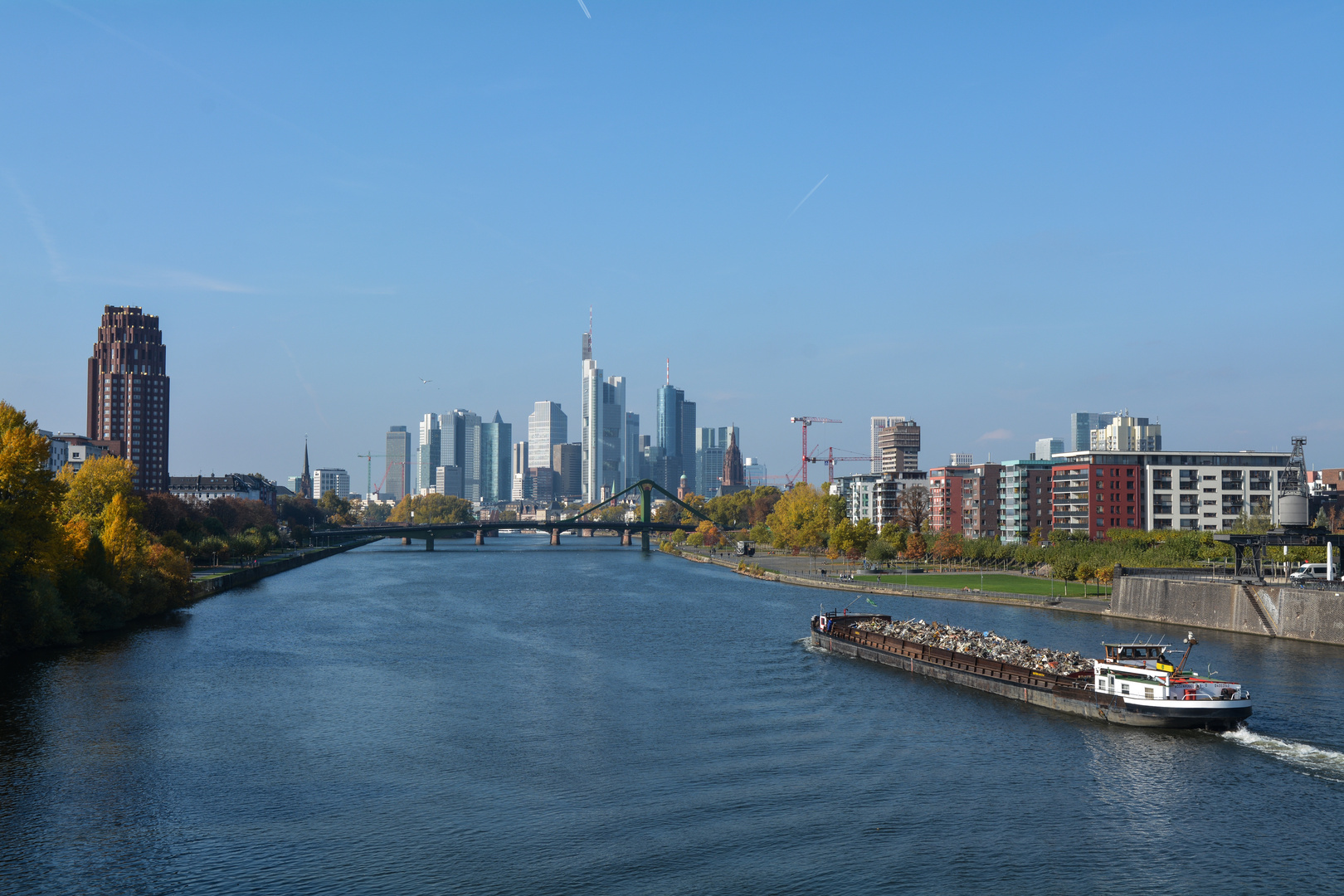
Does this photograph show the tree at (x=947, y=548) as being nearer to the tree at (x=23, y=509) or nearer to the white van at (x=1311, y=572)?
the white van at (x=1311, y=572)

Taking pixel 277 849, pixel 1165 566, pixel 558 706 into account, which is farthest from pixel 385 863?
pixel 1165 566

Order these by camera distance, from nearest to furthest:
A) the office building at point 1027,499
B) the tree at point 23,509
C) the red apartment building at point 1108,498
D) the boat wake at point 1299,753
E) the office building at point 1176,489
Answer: the boat wake at point 1299,753, the tree at point 23,509, the office building at point 1176,489, the red apartment building at point 1108,498, the office building at point 1027,499

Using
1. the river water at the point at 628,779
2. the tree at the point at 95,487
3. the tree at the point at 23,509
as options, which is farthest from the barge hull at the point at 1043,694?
the tree at the point at 95,487

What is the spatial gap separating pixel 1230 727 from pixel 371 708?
36592 mm

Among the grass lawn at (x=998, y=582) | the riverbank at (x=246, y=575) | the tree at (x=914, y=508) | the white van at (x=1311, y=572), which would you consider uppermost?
the tree at (x=914, y=508)

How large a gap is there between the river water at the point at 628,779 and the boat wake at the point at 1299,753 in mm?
145

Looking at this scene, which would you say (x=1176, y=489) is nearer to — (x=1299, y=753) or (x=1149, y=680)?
(x=1149, y=680)

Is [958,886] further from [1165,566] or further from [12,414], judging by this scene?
[1165,566]

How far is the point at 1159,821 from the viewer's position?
3272 cm

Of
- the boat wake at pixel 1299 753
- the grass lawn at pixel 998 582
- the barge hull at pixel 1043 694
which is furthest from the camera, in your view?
the grass lawn at pixel 998 582

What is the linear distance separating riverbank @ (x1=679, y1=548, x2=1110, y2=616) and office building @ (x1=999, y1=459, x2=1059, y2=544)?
32.5 metres

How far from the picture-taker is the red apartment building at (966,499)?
157 m

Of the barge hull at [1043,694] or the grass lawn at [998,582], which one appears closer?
the barge hull at [1043,694]

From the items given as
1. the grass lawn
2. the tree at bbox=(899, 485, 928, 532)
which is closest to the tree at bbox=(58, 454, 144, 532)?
the grass lawn
